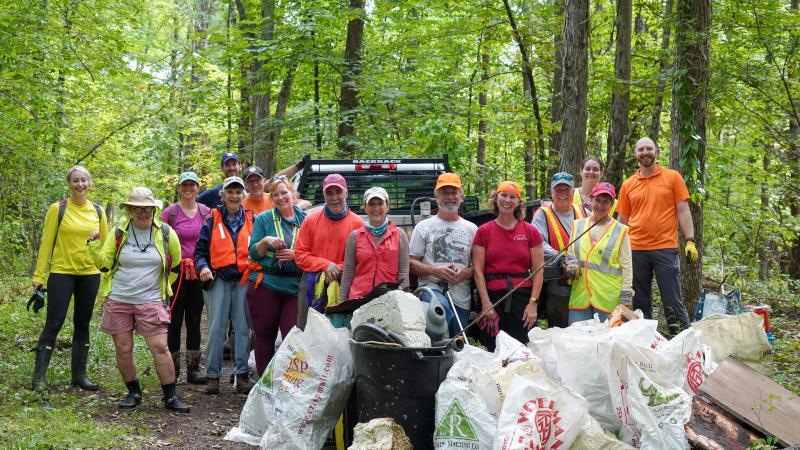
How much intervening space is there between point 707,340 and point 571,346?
1.70 metres

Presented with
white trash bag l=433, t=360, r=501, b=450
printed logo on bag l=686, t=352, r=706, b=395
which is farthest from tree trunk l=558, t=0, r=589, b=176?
white trash bag l=433, t=360, r=501, b=450

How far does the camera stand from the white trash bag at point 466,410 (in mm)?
4293

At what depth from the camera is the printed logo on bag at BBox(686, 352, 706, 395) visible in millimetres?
4965

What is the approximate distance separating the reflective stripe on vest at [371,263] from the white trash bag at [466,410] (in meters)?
1.63

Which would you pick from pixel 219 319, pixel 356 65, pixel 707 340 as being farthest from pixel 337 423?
pixel 356 65

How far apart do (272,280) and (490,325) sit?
79.1 inches

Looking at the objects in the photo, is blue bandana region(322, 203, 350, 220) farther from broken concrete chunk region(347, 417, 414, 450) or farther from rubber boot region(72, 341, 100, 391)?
rubber boot region(72, 341, 100, 391)

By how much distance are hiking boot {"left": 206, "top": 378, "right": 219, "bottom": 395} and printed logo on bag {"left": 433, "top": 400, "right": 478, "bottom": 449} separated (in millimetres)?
3541

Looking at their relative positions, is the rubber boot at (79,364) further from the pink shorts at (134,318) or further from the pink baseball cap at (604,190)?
the pink baseball cap at (604,190)

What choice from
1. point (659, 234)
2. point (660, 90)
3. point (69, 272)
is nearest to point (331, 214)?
point (69, 272)

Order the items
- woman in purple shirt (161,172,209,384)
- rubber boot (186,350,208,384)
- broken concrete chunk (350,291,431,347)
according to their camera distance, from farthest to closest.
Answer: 1. rubber boot (186,350,208,384)
2. woman in purple shirt (161,172,209,384)
3. broken concrete chunk (350,291,431,347)

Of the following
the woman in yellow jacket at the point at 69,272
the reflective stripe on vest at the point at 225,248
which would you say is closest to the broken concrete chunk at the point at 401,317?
the reflective stripe on vest at the point at 225,248

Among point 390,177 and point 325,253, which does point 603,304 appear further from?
point 390,177

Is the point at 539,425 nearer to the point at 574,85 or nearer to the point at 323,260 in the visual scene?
the point at 323,260
